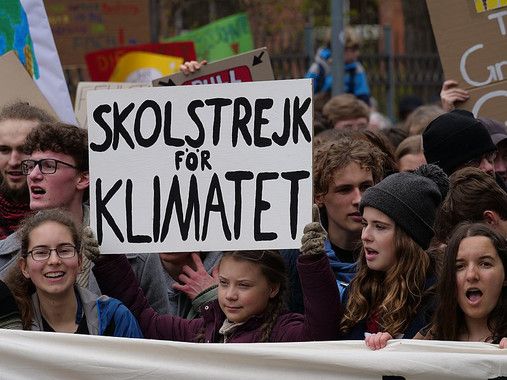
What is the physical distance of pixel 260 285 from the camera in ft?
16.4

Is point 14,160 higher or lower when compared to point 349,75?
lower

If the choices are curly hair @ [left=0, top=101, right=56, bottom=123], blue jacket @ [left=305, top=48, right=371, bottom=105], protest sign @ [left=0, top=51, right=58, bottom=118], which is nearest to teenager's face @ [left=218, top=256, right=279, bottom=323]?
curly hair @ [left=0, top=101, right=56, bottom=123]

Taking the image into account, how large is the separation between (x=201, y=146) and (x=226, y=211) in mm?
265

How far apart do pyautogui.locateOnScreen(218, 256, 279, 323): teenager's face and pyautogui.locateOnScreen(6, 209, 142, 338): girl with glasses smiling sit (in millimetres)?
346

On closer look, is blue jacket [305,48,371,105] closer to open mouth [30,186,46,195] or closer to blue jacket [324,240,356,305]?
blue jacket [324,240,356,305]

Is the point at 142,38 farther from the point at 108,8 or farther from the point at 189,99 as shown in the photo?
the point at 189,99

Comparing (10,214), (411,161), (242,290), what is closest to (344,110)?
(411,161)

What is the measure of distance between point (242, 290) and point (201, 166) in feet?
1.56

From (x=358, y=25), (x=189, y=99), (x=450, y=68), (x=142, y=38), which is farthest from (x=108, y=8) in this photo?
(x=358, y=25)

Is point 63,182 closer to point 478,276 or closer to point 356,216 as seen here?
point 356,216

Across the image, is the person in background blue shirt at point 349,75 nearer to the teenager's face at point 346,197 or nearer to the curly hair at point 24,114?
the curly hair at point 24,114

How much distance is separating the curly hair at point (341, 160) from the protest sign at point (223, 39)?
5373 millimetres

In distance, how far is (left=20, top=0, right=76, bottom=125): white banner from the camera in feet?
24.9

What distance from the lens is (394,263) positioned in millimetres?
4895
